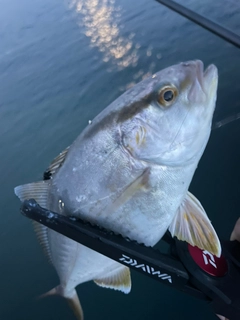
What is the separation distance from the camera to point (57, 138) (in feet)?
11.1

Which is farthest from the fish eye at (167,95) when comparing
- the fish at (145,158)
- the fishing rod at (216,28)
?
the fishing rod at (216,28)

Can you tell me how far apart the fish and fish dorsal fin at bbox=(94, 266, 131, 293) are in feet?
0.88

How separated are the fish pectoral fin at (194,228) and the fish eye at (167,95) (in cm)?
35

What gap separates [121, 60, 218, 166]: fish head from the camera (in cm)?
115

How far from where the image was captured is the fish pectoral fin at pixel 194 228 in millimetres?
1251

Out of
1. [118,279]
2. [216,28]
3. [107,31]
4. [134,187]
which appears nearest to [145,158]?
[134,187]

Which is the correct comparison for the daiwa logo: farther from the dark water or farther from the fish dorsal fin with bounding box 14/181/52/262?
the dark water

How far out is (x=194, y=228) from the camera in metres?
1.26

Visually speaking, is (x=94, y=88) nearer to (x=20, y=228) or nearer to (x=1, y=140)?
(x=1, y=140)

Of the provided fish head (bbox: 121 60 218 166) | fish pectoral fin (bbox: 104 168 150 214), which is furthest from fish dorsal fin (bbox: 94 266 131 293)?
fish head (bbox: 121 60 218 166)

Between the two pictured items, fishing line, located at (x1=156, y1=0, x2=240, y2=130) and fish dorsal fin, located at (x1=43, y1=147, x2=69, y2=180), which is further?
Answer: fishing line, located at (x1=156, y1=0, x2=240, y2=130)

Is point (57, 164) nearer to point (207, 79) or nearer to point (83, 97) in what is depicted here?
point (207, 79)

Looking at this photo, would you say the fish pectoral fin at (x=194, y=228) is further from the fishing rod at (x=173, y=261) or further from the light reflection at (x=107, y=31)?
the light reflection at (x=107, y=31)

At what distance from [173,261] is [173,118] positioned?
47 cm
